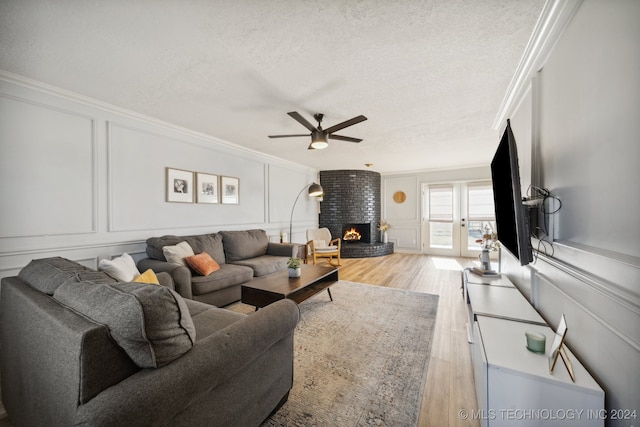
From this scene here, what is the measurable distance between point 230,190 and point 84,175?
1912 mm

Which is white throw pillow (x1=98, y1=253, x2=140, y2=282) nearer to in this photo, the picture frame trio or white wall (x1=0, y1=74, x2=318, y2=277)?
white wall (x1=0, y1=74, x2=318, y2=277)

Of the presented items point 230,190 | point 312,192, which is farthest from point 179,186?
point 312,192

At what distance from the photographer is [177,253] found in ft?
9.23

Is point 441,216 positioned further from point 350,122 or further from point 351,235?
point 350,122

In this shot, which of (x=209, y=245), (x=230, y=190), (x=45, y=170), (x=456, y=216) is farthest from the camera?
(x=456, y=216)

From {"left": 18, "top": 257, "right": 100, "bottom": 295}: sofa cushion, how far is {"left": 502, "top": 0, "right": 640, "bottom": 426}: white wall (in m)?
2.36

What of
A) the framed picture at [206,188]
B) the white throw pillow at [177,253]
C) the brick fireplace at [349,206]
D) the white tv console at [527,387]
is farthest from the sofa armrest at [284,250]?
the white tv console at [527,387]

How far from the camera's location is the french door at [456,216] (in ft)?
19.6

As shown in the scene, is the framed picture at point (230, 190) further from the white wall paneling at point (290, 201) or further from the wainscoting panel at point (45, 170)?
the wainscoting panel at point (45, 170)

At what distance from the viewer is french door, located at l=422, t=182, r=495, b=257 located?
19.6 ft

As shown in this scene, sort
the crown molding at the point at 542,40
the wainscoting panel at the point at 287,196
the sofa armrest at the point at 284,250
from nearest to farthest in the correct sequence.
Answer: the crown molding at the point at 542,40, the sofa armrest at the point at 284,250, the wainscoting panel at the point at 287,196

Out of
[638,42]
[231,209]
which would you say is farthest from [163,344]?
[231,209]

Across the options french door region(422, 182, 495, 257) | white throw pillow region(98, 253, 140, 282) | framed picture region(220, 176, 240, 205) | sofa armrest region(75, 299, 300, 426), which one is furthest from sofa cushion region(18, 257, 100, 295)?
french door region(422, 182, 495, 257)

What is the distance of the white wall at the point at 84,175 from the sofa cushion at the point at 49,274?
131cm
